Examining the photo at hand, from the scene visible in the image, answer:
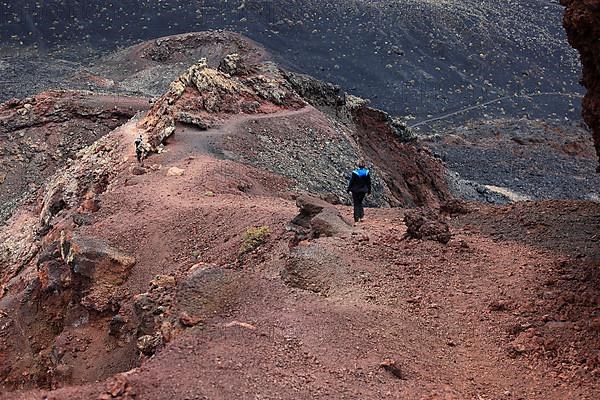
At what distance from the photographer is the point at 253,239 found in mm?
12258

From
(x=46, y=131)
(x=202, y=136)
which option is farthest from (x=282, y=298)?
(x=46, y=131)

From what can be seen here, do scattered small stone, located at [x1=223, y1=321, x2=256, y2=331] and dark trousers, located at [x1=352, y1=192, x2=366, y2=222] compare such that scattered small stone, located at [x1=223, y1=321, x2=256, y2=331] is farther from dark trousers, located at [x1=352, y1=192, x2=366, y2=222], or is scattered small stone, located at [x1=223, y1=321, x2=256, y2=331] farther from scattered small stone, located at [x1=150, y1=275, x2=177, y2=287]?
dark trousers, located at [x1=352, y1=192, x2=366, y2=222]

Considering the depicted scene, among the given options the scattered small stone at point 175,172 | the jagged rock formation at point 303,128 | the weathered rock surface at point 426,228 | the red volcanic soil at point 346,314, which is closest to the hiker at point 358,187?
the red volcanic soil at point 346,314

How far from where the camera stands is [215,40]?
55.3m

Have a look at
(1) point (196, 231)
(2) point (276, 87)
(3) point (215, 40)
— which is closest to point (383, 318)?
(1) point (196, 231)

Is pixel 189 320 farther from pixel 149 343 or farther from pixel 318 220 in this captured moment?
pixel 318 220

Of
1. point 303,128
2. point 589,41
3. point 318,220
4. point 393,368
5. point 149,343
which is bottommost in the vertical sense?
point 303,128

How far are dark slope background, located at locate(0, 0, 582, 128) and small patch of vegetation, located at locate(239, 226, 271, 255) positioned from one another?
1599 inches

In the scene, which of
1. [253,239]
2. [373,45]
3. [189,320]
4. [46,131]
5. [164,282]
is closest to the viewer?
[189,320]

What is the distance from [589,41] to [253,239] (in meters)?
6.42

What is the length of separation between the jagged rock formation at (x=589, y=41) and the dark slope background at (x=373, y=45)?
41.7 metres

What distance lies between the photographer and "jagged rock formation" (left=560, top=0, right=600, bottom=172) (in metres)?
9.34

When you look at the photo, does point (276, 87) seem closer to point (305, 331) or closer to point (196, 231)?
point (196, 231)

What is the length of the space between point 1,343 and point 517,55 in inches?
2245
